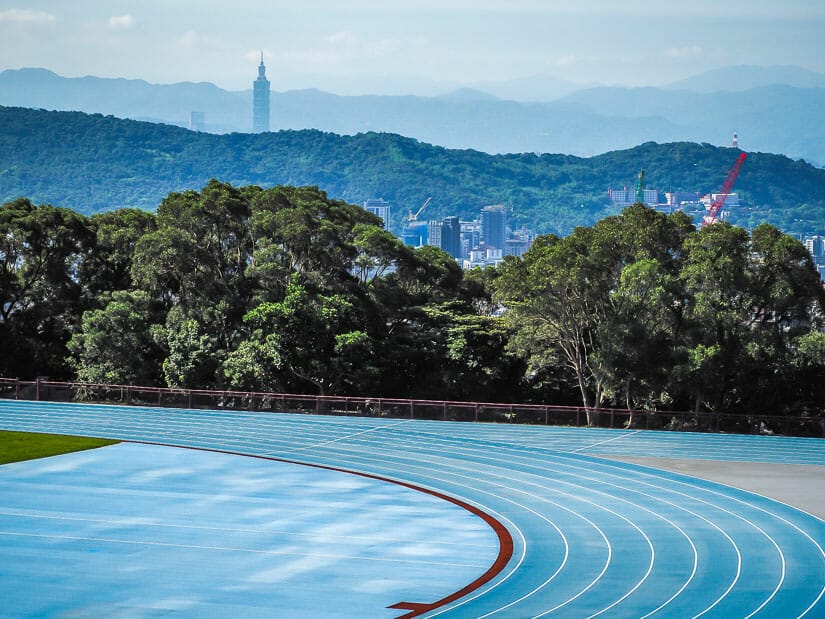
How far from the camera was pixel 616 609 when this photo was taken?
60.2 ft

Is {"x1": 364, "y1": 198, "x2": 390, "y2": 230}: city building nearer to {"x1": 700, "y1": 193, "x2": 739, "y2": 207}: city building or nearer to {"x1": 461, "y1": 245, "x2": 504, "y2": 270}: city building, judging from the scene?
{"x1": 461, "y1": 245, "x2": 504, "y2": 270}: city building

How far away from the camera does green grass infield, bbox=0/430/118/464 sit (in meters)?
33.3

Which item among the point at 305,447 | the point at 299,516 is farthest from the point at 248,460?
the point at 299,516

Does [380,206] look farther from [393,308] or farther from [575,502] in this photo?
[575,502]

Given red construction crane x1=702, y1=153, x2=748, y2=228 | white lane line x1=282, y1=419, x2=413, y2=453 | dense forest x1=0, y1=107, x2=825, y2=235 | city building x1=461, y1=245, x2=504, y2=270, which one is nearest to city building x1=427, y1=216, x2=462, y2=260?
city building x1=461, y1=245, x2=504, y2=270

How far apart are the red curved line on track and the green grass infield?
1.28 m

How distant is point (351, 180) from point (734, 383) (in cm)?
15655

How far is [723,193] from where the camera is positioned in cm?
19275

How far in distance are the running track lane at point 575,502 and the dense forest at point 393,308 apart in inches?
189

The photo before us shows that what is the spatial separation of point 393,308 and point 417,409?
9.81 meters

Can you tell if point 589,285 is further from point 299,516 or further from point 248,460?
point 299,516

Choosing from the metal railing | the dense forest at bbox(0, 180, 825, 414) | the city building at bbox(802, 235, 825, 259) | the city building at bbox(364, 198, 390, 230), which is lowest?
the metal railing

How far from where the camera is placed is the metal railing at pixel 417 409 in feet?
128

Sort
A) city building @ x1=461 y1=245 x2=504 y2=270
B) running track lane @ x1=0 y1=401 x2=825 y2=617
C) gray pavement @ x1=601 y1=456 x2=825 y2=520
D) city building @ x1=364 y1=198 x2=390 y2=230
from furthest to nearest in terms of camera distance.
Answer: city building @ x1=461 y1=245 x2=504 y2=270 < city building @ x1=364 y1=198 x2=390 y2=230 < gray pavement @ x1=601 y1=456 x2=825 y2=520 < running track lane @ x1=0 y1=401 x2=825 y2=617
